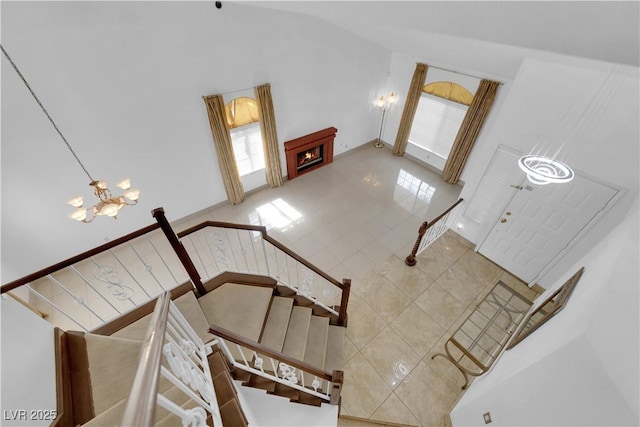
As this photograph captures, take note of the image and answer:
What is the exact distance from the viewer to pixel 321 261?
504cm

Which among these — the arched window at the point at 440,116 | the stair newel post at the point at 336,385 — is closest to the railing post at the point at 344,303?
the stair newel post at the point at 336,385

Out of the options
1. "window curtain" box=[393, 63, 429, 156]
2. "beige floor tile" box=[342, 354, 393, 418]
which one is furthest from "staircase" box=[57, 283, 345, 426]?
"window curtain" box=[393, 63, 429, 156]

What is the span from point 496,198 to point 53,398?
5.81 m

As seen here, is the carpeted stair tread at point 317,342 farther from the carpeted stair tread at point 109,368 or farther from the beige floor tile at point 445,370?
the carpeted stair tread at point 109,368

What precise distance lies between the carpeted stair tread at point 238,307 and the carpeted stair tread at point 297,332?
43cm

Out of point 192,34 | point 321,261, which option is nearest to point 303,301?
point 321,261

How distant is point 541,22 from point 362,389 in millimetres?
4145

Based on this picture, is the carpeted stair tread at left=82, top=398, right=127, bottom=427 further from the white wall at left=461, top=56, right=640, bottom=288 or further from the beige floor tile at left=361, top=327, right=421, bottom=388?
the white wall at left=461, top=56, right=640, bottom=288

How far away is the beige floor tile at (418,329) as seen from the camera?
390 centimetres

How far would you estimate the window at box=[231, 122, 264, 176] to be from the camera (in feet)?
18.4

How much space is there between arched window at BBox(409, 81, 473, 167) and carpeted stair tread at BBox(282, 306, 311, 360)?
231 inches

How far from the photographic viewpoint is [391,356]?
377 cm

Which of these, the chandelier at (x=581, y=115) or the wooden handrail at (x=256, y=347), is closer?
the wooden handrail at (x=256, y=347)

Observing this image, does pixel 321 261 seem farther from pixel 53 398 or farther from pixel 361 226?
pixel 53 398
